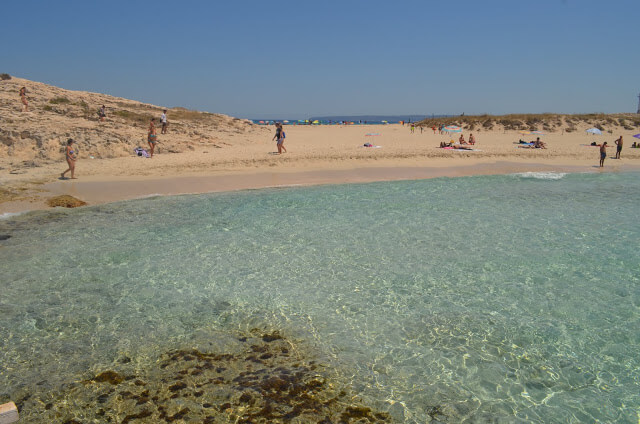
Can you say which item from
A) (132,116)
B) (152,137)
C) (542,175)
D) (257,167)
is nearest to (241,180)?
(257,167)

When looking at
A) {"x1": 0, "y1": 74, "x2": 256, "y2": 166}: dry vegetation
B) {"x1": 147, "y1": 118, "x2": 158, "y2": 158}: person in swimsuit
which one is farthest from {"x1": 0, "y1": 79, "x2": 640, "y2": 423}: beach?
{"x1": 147, "y1": 118, "x2": 158, "y2": 158}: person in swimsuit

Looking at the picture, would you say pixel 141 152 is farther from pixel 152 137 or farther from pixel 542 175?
pixel 542 175

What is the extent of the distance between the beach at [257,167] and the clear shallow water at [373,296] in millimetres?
2828

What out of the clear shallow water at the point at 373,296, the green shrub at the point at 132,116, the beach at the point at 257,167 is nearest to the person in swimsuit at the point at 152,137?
the beach at the point at 257,167

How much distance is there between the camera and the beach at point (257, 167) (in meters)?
16.1

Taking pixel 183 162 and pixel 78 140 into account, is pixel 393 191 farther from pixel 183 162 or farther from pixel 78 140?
pixel 78 140

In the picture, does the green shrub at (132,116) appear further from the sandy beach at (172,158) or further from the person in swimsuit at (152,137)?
the person in swimsuit at (152,137)

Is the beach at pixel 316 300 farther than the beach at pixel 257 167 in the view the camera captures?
No

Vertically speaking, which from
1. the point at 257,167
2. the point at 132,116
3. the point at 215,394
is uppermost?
the point at 132,116

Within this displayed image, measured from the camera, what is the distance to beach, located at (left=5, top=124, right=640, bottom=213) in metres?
16.1

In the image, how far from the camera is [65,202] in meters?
13.9

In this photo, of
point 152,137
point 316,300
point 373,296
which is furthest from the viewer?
point 152,137

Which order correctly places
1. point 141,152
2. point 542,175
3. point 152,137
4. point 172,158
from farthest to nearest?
point 141,152 < point 172,158 < point 152,137 < point 542,175

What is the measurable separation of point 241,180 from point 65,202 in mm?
6418
